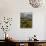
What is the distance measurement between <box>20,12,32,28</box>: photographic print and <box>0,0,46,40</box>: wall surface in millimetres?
101

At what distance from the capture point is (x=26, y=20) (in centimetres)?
409

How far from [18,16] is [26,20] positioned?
30cm

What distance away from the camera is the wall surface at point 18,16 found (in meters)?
4.04

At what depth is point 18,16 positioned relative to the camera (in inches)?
161

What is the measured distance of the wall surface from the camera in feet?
13.3

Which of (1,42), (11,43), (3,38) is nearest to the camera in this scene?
(11,43)

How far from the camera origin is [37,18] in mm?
4109

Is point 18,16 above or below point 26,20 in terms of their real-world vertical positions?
above

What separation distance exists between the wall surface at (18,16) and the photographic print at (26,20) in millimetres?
101

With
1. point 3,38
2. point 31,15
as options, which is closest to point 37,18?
point 31,15

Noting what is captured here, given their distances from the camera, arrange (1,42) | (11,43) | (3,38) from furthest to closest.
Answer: (3,38) < (1,42) < (11,43)

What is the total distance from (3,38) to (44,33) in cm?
138

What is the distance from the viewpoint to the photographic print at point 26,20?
13.4 feet

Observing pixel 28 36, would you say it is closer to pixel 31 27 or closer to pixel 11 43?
pixel 31 27
